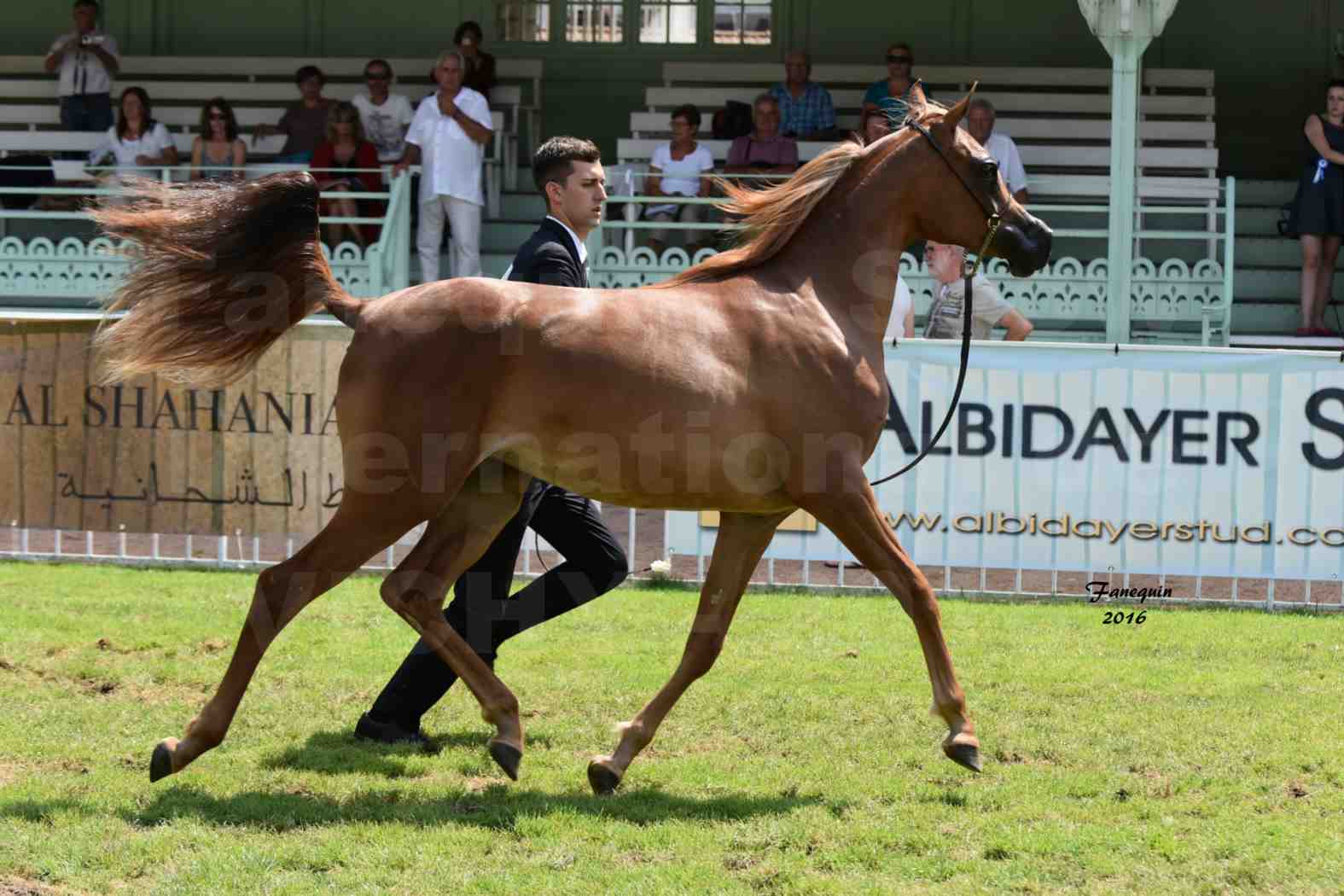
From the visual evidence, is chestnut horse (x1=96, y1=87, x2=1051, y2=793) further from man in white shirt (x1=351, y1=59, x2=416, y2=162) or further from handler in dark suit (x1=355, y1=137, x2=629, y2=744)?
man in white shirt (x1=351, y1=59, x2=416, y2=162)

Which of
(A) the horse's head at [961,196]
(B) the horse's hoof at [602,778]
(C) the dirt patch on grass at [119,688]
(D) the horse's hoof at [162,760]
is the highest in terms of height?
(A) the horse's head at [961,196]

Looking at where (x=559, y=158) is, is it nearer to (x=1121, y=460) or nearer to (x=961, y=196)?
(x=961, y=196)

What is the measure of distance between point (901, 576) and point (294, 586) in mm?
1906

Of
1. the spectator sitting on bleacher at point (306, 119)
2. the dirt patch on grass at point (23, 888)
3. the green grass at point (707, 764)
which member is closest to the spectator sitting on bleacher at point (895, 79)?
the spectator sitting on bleacher at point (306, 119)

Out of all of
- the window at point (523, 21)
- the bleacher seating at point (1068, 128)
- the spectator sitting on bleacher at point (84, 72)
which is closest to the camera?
the bleacher seating at point (1068, 128)

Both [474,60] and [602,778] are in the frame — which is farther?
[474,60]

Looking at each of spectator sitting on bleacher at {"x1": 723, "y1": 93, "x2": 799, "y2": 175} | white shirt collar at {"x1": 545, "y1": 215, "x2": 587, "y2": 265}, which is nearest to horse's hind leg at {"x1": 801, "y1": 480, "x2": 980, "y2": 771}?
white shirt collar at {"x1": 545, "y1": 215, "x2": 587, "y2": 265}

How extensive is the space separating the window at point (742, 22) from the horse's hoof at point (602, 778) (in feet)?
40.5

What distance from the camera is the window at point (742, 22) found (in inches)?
651

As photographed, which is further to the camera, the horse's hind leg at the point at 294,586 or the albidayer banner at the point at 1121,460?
the albidayer banner at the point at 1121,460

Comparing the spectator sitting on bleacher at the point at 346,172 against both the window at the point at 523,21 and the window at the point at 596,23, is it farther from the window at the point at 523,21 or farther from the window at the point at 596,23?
the window at the point at 596,23

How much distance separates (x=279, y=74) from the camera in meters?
16.4

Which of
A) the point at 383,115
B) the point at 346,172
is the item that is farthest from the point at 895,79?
the point at 346,172

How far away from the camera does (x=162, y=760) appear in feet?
16.9
